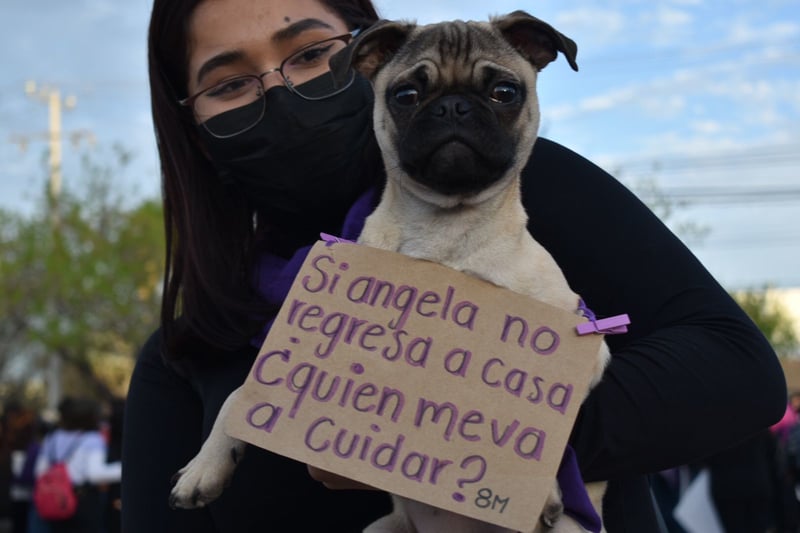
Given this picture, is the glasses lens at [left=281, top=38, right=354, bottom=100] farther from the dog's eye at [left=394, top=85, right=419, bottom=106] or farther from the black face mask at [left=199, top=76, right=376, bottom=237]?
the dog's eye at [left=394, top=85, right=419, bottom=106]

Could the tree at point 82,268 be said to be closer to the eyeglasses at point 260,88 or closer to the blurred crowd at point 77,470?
the blurred crowd at point 77,470

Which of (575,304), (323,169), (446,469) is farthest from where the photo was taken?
(323,169)

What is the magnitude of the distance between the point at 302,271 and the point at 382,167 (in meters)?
0.86

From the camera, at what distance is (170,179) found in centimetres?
324

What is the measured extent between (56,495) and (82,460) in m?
0.53

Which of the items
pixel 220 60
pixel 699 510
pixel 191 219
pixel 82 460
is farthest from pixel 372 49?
pixel 82 460

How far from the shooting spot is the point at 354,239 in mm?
2787

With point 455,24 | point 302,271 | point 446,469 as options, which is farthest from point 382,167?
point 446,469

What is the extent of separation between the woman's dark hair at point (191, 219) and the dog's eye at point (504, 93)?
2.50 ft

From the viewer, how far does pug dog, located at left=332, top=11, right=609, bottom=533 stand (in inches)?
97.0

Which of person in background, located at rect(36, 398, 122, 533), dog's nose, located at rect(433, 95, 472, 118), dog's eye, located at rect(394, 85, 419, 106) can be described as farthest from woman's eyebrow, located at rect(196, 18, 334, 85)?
person in background, located at rect(36, 398, 122, 533)

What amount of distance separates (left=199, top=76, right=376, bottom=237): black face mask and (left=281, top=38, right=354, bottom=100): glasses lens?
0.02m

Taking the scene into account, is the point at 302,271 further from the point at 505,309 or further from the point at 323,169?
the point at 323,169

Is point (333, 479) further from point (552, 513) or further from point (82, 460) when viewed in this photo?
point (82, 460)
